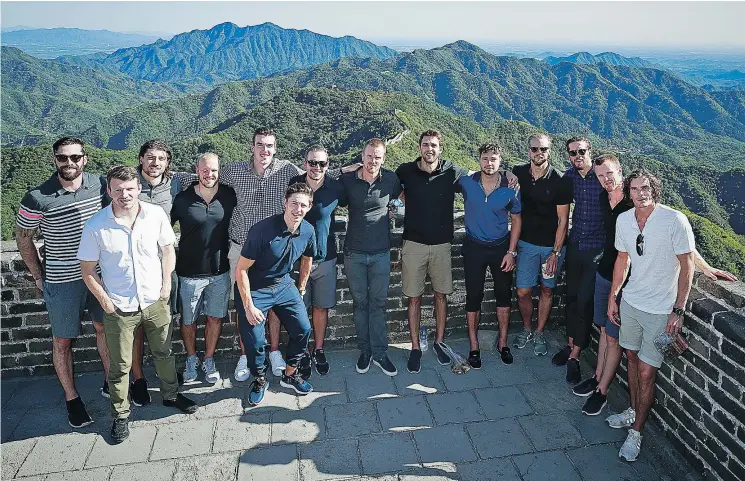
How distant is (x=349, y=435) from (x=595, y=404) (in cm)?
184

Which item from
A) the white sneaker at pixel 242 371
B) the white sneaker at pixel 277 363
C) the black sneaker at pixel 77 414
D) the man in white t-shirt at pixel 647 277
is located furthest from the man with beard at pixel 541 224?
the black sneaker at pixel 77 414

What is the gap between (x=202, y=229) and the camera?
3914mm

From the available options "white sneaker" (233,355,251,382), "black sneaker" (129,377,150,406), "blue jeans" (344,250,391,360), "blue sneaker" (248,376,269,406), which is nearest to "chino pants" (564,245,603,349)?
"blue jeans" (344,250,391,360)

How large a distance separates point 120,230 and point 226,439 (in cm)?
156

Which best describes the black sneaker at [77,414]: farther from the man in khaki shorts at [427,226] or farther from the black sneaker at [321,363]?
the man in khaki shorts at [427,226]

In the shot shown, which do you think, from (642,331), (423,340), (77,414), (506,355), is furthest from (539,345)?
(77,414)

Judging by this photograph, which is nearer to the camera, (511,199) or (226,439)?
(226,439)

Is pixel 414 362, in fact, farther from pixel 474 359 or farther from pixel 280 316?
pixel 280 316

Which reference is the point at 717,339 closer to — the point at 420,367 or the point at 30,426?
the point at 420,367

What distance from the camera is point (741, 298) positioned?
3338 millimetres

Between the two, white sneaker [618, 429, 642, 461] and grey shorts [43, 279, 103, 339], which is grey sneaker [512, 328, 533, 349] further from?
grey shorts [43, 279, 103, 339]

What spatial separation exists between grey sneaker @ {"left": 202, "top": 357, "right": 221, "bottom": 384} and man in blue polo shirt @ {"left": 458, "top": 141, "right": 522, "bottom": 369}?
6.95 ft

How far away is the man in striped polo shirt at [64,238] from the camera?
11.7 ft

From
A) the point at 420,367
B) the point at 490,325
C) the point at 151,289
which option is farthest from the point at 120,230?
the point at 490,325
